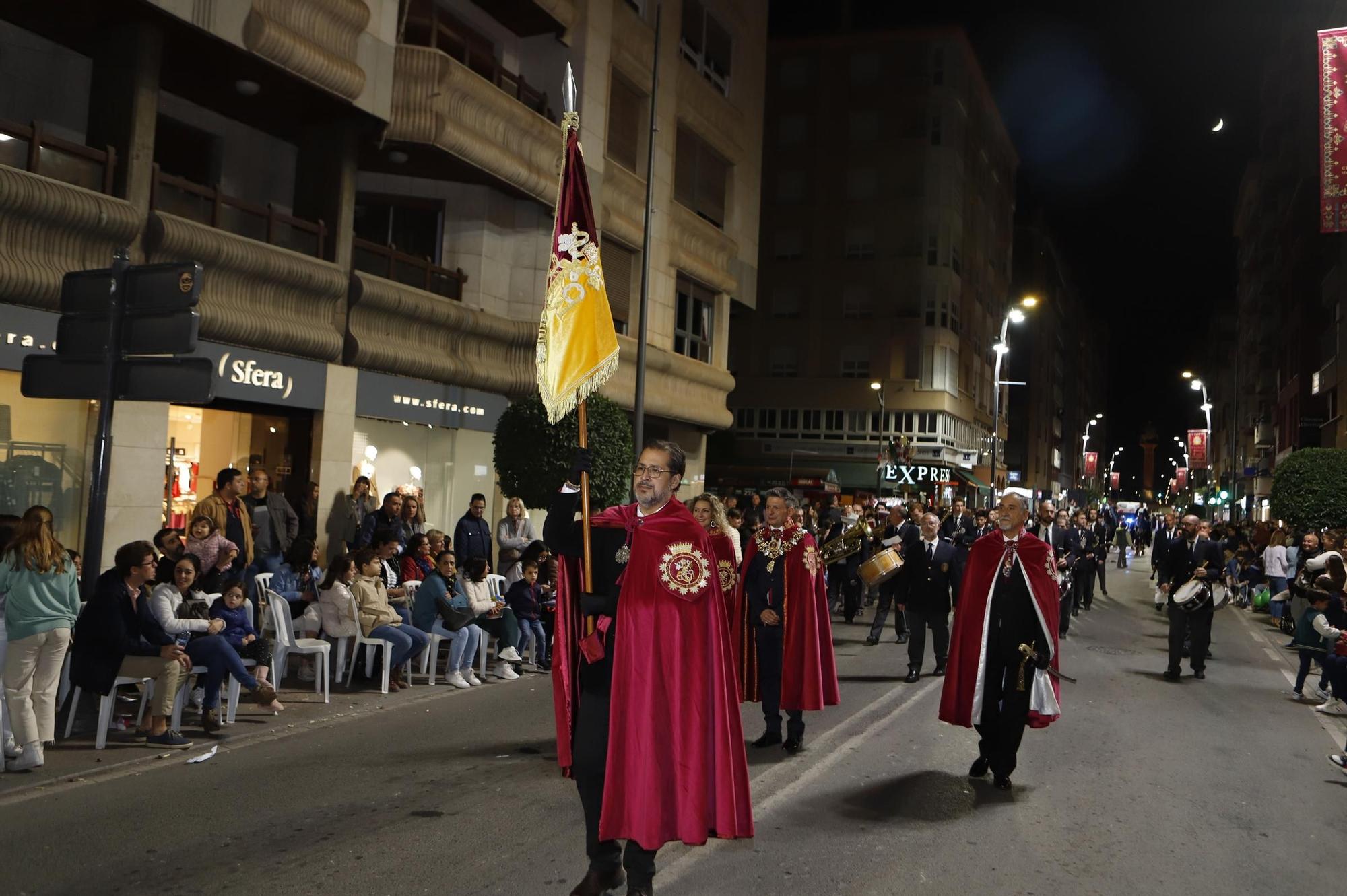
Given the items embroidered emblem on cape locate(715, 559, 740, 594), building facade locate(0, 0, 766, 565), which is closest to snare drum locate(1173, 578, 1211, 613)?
embroidered emblem on cape locate(715, 559, 740, 594)

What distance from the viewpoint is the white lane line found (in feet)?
19.5

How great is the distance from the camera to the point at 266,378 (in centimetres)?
1670

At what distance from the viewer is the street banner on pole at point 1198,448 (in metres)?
73.2

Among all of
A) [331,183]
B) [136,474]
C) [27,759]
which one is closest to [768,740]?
[27,759]

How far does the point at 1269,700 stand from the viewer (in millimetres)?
12758

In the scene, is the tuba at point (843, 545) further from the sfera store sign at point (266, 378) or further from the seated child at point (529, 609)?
the sfera store sign at point (266, 378)

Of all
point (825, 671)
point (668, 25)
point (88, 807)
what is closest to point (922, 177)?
point (668, 25)

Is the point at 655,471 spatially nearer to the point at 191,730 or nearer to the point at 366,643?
the point at 191,730

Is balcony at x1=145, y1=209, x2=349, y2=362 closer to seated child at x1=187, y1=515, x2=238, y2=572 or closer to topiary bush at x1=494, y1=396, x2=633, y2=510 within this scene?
topiary bush at x1=494, y1=396, x2=633, y2=510

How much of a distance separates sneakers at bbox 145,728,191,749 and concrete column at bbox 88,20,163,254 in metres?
8.14

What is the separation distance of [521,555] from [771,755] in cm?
625

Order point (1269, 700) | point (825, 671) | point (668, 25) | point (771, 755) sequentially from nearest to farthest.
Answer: point (771, 755) → point (825, 671) → point (1269, 700) → point (668, 25)

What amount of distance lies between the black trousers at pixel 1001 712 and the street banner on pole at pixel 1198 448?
71260mm

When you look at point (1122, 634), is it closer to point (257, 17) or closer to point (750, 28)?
point (257, 17)
